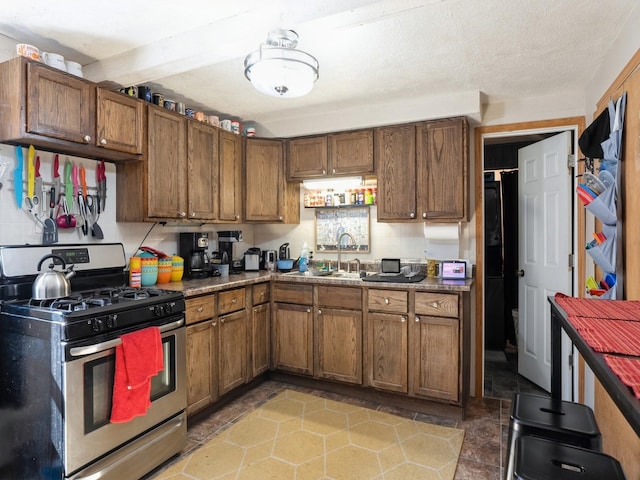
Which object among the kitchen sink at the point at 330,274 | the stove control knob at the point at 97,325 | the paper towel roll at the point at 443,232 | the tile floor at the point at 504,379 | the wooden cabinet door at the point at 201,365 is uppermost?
the paper towel roll at the point at 443,232

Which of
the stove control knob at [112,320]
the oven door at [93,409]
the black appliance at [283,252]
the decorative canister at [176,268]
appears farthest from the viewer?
the black appliance at [283,252]

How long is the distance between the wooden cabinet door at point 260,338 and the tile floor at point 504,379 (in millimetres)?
1904

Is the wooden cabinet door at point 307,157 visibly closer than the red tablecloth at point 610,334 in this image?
No

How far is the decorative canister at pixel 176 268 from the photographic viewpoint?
2.98 metres

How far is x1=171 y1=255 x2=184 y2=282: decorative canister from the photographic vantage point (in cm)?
298

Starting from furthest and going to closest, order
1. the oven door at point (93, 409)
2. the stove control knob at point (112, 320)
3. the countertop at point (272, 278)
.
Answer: the countertop at point (272, 278), the stove control knob at point (112, 320), the oven door at point (93, 409)

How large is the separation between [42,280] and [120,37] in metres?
1.39

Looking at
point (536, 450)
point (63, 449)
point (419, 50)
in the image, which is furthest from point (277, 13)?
point (63, 449)

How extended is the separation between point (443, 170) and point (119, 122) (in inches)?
92.3

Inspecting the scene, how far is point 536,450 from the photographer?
1.21 metres

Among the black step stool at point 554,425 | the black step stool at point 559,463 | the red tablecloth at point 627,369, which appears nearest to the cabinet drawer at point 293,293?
the black step stool at point 554,425

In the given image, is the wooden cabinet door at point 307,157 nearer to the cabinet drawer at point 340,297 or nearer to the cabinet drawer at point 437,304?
the cabinet drawer at point 340,297

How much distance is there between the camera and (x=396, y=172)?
10.5 feet

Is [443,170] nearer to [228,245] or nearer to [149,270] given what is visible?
[228,245]
